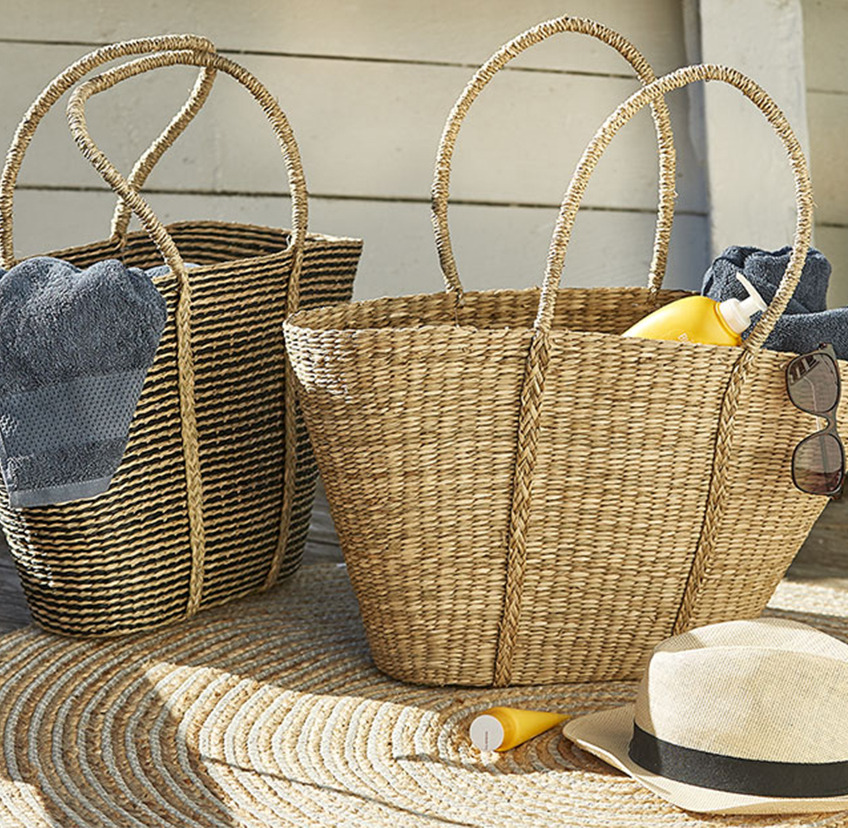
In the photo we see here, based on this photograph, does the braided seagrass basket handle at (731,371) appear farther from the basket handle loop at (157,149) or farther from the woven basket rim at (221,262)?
the basket handle loop at (157,149)

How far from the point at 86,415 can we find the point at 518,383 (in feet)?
1.29

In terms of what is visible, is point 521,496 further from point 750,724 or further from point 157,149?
point 157,149

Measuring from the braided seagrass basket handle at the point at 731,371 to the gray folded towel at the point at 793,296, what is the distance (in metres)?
0.10

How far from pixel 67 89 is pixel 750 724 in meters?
0.97

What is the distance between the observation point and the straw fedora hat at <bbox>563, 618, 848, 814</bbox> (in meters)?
0.87

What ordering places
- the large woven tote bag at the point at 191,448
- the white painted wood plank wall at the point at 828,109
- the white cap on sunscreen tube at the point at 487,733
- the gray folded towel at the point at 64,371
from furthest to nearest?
1. the white painted wood plank wall at the point at 828,109
2. the large woven tote bag at the point at 191,448
3. the gray folded towel at the point at 64,371
4. the white cap on sunscreen tube at the point at 487,733

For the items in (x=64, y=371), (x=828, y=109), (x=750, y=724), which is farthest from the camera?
(x=828, y=109)

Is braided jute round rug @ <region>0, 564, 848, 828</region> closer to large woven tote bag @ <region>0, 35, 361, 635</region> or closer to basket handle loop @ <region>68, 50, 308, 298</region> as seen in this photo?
large woven tote bag @ <region>0, 35, 361, 635</region>

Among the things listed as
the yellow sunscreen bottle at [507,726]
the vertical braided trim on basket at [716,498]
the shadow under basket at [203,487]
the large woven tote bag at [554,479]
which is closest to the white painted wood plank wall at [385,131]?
the shadow under basket at [203,487]

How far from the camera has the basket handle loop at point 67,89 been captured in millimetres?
1232

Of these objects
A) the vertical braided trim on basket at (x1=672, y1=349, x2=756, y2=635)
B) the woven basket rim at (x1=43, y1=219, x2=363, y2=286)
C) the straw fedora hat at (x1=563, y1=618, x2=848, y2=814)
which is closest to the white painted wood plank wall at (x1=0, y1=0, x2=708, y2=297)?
the woven basket rim at (x1=43, y1=219, x2=363, y2=286)

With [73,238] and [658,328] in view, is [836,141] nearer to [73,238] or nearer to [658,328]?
[658,328]

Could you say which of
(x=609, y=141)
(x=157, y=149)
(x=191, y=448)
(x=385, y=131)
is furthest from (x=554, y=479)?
(x=385, y=131)

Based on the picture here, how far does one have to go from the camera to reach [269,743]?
1050mm
